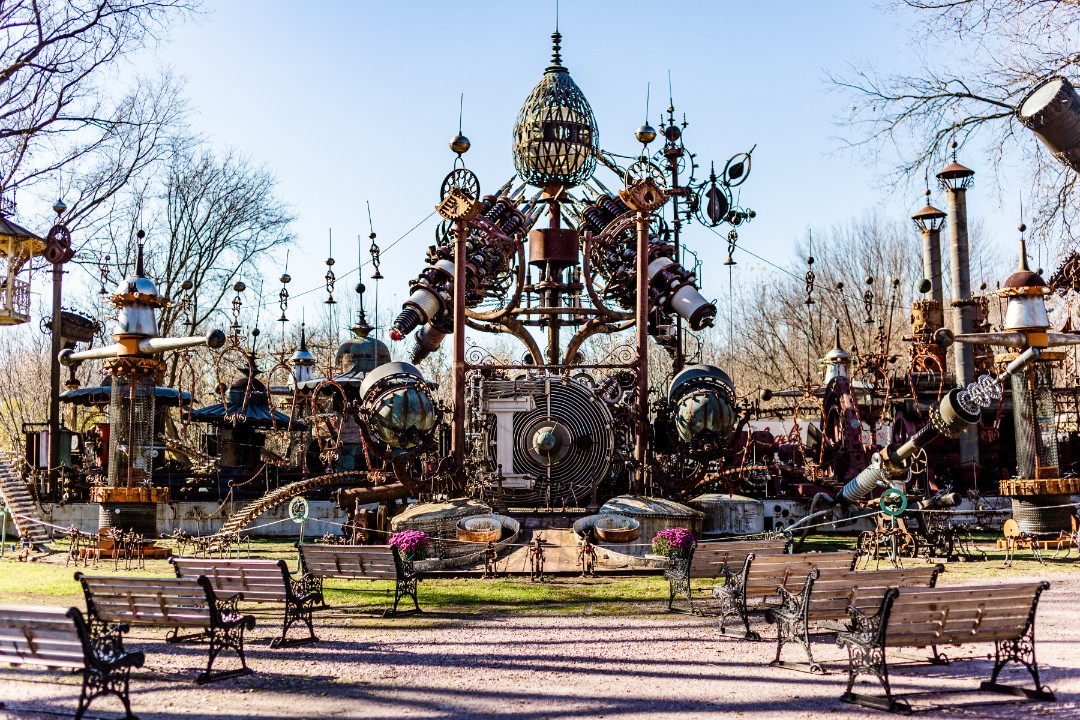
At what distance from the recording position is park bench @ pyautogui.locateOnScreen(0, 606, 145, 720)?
30.1ft

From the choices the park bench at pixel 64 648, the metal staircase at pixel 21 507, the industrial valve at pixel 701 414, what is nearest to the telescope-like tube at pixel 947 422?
the industrial valve at pixel 701 414

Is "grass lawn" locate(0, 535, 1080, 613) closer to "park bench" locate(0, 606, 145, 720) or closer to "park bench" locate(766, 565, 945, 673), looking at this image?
"park bench" locate(766, 565, 945, 673)

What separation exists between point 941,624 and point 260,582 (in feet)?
26.2

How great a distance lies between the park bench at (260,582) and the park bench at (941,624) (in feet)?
21.8

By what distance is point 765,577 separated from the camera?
13.8 meters

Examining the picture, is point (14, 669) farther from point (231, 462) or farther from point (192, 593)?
point (231, 462)

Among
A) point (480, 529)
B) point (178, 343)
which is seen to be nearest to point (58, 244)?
point (178, 343)

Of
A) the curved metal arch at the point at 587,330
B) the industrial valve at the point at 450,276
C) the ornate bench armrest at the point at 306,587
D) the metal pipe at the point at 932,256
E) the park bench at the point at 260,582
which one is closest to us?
the park bench at the point at 260,582

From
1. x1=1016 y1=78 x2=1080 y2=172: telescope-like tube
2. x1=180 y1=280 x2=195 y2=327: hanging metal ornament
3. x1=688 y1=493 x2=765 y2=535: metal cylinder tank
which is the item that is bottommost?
x1=688 y1=493 x2=765 y2=535: metal cylinder tank

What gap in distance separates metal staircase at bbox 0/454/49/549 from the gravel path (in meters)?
14.2

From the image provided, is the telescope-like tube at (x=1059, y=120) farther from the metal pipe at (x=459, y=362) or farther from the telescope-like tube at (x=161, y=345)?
the metal pipe at (x=459, y=362)

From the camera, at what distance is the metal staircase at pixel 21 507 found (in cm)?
2633

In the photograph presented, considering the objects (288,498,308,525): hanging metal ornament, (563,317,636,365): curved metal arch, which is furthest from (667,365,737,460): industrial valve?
(288,498,308,525): hanging metal ornament

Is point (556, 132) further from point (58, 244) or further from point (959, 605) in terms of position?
point (959, 605)
